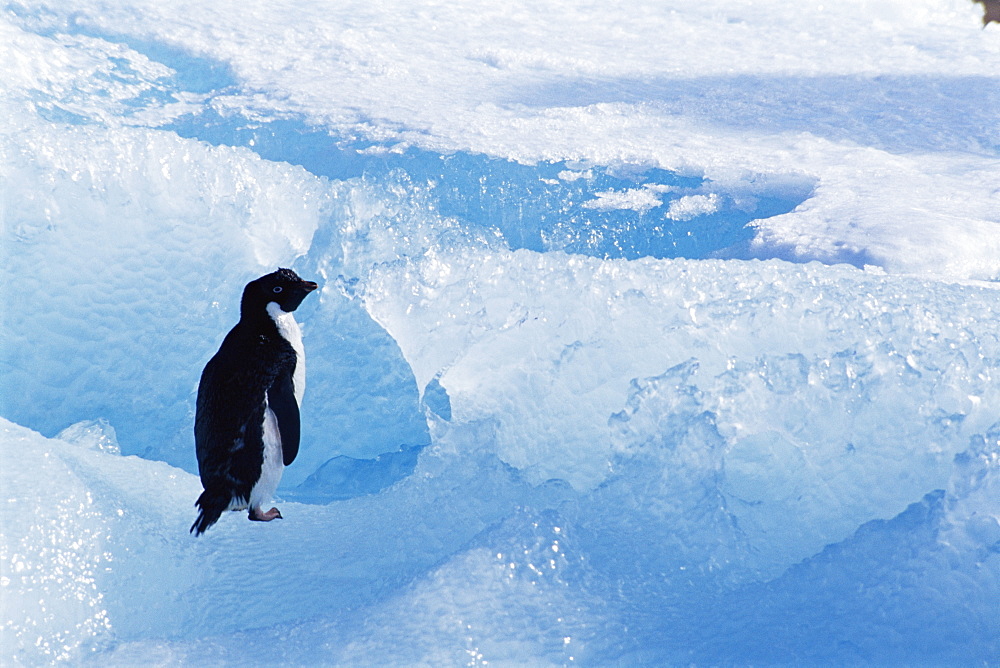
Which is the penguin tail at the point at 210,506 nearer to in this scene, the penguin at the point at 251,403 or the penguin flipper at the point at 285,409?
the penguin at the point at 251,403

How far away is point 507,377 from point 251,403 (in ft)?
2.25

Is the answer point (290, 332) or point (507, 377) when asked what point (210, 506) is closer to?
point (290, 332)

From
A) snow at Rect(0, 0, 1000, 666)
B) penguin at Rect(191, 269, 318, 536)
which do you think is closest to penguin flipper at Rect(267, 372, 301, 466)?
penguin at Rect(191, 269, 318, 536)

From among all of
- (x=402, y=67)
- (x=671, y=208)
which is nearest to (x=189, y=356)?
(x=671, y=208)

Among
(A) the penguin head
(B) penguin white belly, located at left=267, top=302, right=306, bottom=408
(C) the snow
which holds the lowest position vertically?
(C) the snow

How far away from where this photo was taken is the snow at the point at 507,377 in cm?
150

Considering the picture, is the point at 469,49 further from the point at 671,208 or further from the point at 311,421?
the point at 311,421

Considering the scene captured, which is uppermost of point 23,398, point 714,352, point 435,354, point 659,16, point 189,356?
point 659,16

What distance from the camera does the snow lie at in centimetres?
150

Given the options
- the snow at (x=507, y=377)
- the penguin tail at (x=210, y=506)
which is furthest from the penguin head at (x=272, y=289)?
the snow at (x=507, y=377)

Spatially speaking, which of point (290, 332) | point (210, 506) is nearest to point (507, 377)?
point (290, 332)

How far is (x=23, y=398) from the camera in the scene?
2.32 m

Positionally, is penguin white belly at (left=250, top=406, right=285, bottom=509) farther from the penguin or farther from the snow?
the snow

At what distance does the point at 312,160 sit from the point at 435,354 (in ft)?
5.12
